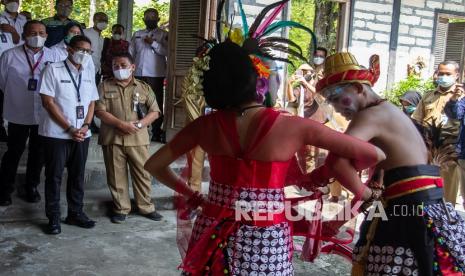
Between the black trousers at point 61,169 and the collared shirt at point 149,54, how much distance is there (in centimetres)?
266

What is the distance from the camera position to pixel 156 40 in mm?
7512

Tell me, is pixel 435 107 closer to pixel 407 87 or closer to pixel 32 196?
pixel 407 87

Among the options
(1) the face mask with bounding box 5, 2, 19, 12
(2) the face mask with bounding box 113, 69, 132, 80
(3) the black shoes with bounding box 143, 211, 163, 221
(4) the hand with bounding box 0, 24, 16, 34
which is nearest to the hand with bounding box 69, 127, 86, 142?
(2) the face mask with bounding box 113, 69, 132, 80

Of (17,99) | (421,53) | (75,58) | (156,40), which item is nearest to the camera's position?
(75,58)

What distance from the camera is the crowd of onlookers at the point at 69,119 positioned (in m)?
4.70

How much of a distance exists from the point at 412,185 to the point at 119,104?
11.2 ft

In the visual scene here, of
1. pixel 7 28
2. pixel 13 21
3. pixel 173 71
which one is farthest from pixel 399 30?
pixel 7 28

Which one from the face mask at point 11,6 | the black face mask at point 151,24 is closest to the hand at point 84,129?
the face mask at point 11,6

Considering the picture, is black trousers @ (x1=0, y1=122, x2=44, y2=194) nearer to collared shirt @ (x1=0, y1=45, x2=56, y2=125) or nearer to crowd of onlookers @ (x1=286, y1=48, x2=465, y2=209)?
collared shirt @ (x1=0, y1=45, x2=56, y2=125)

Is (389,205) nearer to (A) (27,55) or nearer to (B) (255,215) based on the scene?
(B) (255,215)

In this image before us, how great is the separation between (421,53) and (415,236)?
8.33 m

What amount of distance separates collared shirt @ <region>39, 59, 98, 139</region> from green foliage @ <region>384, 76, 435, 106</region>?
6.41 meters

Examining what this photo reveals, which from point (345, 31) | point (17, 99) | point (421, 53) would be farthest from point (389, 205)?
point (421, 53)

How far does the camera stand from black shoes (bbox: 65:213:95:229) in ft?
16.5
